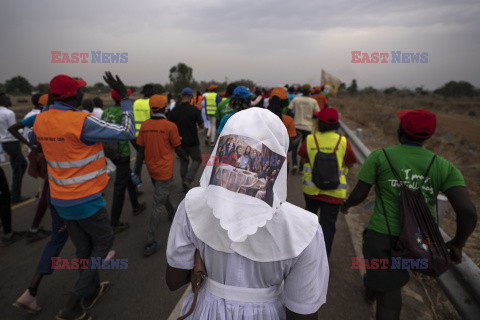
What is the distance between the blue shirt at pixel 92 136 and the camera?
88.9 inches

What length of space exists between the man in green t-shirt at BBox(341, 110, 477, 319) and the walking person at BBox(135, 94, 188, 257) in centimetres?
254

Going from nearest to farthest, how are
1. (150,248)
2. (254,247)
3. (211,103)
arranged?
(254,247) < (150,248) < (211,103)

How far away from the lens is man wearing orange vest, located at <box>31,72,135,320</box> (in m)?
2.21

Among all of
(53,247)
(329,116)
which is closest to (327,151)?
(329,116)

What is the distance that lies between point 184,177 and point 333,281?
359 centimetres

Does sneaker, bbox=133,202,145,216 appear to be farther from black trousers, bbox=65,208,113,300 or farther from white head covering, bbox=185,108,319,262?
white head covering, bbox=185,108,319,262

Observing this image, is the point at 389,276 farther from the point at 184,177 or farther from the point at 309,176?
the point at 184,177

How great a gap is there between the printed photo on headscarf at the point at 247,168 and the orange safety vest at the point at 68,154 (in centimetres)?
182

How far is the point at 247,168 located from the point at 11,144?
5958 mm

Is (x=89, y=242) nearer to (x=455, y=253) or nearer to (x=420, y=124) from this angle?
(x=420, y=124)

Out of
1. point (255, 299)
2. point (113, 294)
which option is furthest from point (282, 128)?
point (113, 294)

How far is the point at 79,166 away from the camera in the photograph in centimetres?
232

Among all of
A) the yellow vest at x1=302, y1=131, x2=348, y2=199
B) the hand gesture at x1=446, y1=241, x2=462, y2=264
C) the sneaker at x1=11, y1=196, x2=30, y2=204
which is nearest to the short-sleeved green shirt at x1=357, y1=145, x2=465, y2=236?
the hand gesture at x1=446, y1=241, x2=462, y2=264

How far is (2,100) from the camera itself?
484 centimetres
